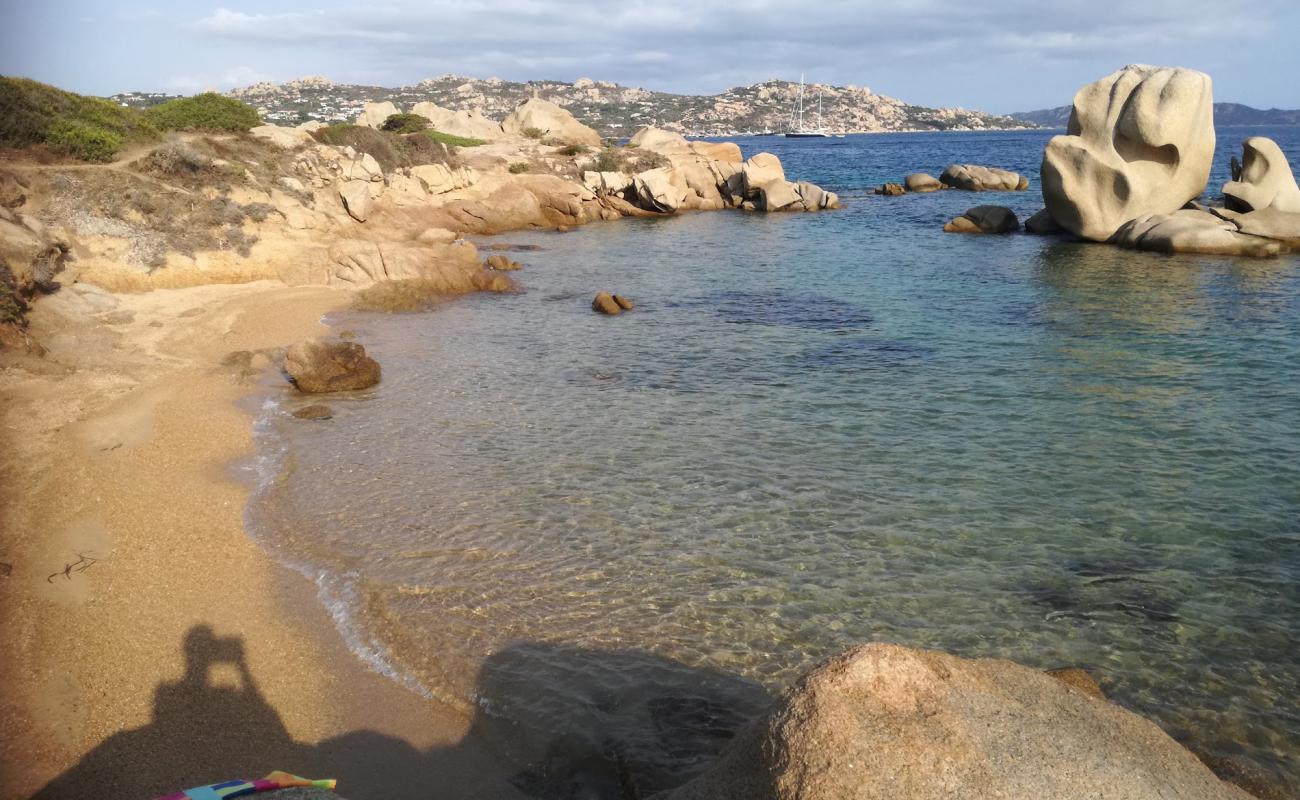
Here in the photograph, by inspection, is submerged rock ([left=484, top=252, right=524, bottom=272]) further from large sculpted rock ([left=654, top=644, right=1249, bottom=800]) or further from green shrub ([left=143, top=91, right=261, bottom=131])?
large sculpted rock ([left=654, top=644, right=1249, bottom=800])

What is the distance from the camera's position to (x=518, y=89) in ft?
618

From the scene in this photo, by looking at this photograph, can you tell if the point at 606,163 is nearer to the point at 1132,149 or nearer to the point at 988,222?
the point at 988,222

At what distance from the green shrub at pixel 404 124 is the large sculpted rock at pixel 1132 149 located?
36755 mm

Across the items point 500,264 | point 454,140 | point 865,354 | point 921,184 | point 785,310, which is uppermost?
point 454,140

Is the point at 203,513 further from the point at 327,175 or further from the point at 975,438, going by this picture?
the point at 327,175

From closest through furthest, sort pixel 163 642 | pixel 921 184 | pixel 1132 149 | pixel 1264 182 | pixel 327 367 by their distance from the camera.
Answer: pixel 163 642 < pixel 327 367 < pixel 1264 182 < pixel 1132 149 < pixel 921 184

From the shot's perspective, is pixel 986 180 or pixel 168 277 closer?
pixel 168 277

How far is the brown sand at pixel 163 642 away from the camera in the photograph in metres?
6.59

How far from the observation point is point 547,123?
2594 inches

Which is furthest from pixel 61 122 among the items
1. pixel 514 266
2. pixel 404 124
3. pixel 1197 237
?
pixel 1197 237

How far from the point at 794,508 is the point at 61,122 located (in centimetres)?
2718

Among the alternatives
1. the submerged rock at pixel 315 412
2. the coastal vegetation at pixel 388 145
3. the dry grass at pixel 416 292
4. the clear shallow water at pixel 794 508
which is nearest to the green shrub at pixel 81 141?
the dry grass at pixel 416 292

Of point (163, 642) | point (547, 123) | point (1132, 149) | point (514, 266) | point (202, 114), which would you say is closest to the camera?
point (163, 642)

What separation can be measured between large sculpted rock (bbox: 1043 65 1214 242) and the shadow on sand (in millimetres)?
35297
